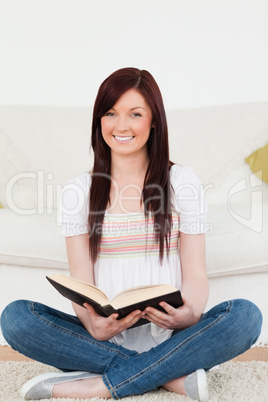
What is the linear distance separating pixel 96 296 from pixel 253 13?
2.29 m

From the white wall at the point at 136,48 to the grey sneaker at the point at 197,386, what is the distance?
1860 mm

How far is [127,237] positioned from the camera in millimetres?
1542

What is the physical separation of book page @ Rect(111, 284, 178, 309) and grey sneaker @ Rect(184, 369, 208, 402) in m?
0.27

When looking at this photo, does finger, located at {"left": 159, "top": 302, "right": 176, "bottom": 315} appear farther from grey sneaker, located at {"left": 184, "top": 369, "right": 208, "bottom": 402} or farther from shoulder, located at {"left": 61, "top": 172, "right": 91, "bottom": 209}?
shoulder, located at {"left": 61, "top": 172, "right": 91, "bottom": 209}

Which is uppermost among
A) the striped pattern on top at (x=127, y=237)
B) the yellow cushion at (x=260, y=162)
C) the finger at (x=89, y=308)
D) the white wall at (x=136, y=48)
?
the white wall at (x=136, y=48)

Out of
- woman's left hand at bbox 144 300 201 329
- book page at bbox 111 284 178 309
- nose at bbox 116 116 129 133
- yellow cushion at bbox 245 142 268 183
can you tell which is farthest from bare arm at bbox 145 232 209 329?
yellow cushion at bbox 245 142 268 183

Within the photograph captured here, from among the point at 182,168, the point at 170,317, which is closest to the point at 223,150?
the point at 182,168

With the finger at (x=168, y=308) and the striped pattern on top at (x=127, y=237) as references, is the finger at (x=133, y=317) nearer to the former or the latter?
the finger at (x=168, y=308)

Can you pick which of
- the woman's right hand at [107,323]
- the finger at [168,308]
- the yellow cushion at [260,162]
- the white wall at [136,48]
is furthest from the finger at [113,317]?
the white wall at [136,48]

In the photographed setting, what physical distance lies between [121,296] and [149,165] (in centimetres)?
47

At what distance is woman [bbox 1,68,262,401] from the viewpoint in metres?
1.38

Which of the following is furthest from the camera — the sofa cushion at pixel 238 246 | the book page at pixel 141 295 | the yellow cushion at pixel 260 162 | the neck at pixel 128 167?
the yellow cushion at pixel 260 162

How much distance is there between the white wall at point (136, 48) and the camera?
300 cm

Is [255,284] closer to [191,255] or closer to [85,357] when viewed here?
[191,255]
